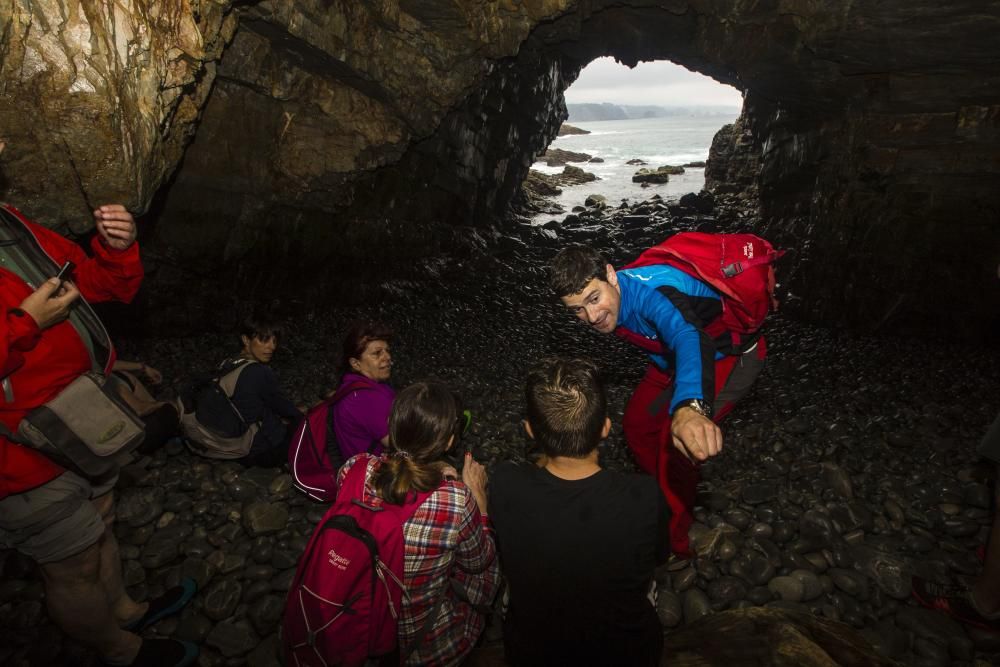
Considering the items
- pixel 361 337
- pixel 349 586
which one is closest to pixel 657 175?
pixel 361 337

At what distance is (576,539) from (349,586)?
1.09 meters

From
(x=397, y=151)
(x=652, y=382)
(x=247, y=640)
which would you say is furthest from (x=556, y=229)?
(x=247, y=640)

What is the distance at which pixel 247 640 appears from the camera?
3.54 m

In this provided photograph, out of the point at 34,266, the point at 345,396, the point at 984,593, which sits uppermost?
the point at 34,266

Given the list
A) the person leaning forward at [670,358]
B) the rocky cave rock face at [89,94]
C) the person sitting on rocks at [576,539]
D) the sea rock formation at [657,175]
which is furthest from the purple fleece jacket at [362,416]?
the sea rock formation at [657,175]

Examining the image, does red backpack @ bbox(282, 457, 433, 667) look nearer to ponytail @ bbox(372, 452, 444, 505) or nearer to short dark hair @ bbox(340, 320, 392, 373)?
ponytail @ bbox(372, 452, 444, 505)

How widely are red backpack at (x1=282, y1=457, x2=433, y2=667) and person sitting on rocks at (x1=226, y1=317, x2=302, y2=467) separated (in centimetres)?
258

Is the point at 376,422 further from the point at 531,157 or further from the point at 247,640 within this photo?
the point at 531,157

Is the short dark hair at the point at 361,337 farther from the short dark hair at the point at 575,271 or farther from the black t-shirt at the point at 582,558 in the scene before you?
the black t-shirt at the point at 582,558

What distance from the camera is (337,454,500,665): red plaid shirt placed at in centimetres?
247

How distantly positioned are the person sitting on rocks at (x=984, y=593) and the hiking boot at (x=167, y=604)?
5.39m

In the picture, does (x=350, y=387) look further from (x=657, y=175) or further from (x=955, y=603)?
(x=657, y=175)

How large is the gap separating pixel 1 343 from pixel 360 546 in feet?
6.33

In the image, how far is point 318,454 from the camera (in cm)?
422
